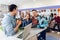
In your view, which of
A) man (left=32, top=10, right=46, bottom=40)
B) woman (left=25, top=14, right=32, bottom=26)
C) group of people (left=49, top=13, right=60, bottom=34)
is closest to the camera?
group of people (left=49, top=13, right=60, bottom=34)

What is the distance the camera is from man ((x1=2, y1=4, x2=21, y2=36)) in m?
2.13

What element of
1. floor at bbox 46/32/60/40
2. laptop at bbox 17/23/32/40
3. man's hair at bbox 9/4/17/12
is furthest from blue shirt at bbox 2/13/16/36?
floor at bbox 46/32/60/40

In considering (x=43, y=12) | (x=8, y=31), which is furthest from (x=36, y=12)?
(x=8, y=31)

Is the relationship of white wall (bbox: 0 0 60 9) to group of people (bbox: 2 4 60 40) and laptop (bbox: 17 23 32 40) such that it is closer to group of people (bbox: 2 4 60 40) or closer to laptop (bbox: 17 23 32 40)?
group of people (bbox: 2 4 60 40)

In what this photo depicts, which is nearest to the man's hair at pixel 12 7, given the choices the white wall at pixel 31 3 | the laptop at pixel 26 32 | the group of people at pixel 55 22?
the white wall at pixel 31 3

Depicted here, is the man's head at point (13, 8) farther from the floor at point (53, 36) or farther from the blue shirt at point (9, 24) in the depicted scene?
the floor at point (53, 36)

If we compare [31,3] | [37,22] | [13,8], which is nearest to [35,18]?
[37,22]

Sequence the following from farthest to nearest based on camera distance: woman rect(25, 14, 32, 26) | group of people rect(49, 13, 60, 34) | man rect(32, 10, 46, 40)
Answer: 1. woman rect(25, 14, 32, 26)
2. man rect(32, 10, 46, 40)
3. group of people rect(49, 13, 60, 34)

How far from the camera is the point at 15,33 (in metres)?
2.14

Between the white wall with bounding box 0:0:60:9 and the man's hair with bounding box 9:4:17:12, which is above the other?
the white wall with bounding box 0:0:60:9

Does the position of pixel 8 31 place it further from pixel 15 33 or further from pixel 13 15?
pixel 13 15

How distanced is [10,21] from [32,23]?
1.34 feet

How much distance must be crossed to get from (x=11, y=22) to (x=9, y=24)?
5 cm

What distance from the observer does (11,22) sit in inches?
84.5
